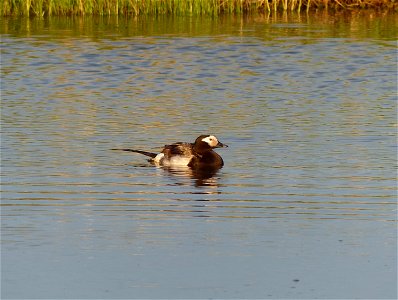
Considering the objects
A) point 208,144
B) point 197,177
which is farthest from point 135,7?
point 197,177

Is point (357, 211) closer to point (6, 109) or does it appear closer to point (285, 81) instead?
point (6, 109)

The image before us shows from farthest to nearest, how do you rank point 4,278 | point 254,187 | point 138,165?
point 138,165
point 254,187
point 4,278

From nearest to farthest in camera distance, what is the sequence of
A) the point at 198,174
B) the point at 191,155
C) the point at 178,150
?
the point at 198,174 → the point at 178,150 → the point at 191,155

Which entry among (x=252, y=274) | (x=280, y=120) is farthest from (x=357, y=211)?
(x=280, y=120)

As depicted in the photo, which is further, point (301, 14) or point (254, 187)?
point (301, 14)

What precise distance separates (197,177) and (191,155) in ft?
1.93

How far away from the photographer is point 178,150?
13492mm

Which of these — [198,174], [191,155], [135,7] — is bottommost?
[198,174]

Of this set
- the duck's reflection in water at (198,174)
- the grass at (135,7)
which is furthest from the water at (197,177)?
the grass at (135,7)

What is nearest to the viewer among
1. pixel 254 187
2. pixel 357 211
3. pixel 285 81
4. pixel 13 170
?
pixel 357 211

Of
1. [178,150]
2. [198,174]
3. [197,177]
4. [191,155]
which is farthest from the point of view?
[191,155]

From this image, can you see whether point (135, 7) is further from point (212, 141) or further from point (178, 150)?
point (178, 150)

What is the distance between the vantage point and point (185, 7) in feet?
92.0

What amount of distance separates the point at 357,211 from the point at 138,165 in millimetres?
3446
